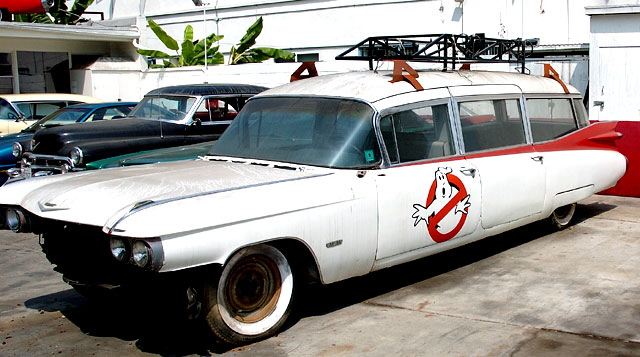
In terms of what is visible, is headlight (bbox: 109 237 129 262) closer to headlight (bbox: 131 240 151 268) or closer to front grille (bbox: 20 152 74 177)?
headlight (bbox: 131 240 151 268)

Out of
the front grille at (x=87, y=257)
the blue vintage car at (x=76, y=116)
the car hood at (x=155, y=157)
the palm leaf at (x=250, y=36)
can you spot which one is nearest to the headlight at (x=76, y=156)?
the car hood at (x=155, y=157)

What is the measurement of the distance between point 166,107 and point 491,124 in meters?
5.82

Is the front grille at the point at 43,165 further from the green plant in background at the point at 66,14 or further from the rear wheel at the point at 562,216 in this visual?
the green plant in background at the point at 66,14

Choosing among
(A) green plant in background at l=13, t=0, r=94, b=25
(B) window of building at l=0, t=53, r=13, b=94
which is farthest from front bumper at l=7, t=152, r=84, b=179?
(A) green plant in background at l=13, t=0, r=94, b=25

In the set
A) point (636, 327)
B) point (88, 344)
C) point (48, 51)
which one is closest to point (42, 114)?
point (48, 51)

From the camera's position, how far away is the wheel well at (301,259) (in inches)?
205

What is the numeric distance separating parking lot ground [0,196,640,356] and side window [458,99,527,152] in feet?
3.61

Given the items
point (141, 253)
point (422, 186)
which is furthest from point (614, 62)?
point (141, 253)

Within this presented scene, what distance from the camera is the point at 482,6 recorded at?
60.8 feet

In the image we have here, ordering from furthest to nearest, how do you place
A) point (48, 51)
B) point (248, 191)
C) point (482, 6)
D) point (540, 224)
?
1. point (48, 51)
2. point (482, 6)
3. point (540, 224)
4. point (248, 191)

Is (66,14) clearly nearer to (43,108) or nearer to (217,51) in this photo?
(217,51)

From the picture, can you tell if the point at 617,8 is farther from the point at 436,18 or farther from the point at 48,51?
the point at 48,51

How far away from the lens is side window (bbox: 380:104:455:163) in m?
5.95

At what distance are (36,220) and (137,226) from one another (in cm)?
132
